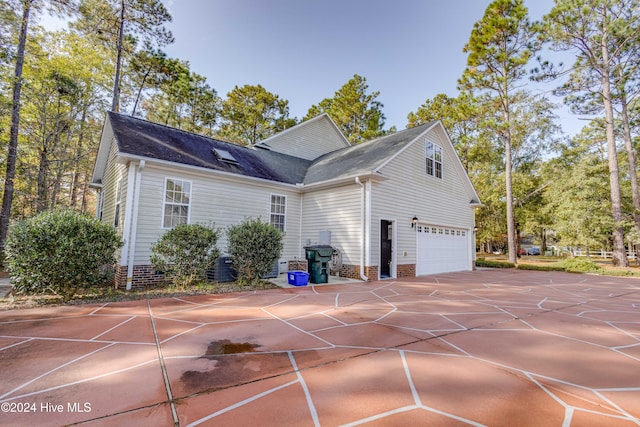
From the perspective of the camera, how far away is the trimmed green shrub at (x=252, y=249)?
7.73 meters

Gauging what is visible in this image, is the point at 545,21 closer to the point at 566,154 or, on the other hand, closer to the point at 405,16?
the point at 405,16

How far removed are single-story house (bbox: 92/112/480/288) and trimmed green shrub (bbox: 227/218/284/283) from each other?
55.8 inches

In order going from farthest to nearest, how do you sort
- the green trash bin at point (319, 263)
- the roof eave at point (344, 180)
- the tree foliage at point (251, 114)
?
the tree foliage at point (251, 114)
the roof eave at point (344, 180)
the green trash bin at point (319, 263)

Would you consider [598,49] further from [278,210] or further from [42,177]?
[42,177]

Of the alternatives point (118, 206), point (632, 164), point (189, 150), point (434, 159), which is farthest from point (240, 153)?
point (632, 164)

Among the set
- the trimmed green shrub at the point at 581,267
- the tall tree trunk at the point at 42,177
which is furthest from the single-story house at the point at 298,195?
the trimmed green shrub at the point at 581,267

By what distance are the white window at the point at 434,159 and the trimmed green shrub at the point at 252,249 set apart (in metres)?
7.48

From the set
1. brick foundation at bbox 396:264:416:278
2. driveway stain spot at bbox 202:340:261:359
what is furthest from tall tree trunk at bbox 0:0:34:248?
brick foundation at bbox 396:264:416:278

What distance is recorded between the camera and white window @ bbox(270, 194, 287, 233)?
34.9ft

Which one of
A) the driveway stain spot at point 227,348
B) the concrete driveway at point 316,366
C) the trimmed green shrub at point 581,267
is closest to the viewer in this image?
the concrete driveway at point 316,366

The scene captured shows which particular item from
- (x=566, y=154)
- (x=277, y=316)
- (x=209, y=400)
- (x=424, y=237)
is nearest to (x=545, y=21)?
(x=566, y=154)

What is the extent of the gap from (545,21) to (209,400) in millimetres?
21194

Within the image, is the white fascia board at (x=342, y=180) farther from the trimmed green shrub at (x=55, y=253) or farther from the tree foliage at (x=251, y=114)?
the tree foliage at (x=251, y=114)

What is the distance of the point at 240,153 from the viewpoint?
458 inches
